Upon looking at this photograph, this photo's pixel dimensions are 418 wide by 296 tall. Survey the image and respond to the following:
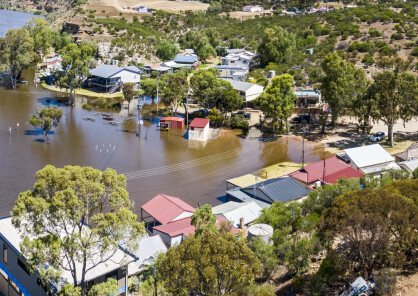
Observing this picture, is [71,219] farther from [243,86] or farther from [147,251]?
[243,86]

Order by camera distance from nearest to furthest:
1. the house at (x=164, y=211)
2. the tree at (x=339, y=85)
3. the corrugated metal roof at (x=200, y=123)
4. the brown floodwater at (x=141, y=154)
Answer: the house at (x=164, y=211) → the brown floodwater at (x=141, y=154) → the tree at (x=339, y=85) → the corrugated metal roof at (x=200, y=123)

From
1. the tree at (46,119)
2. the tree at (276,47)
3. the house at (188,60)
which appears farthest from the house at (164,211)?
the house at (188,60)

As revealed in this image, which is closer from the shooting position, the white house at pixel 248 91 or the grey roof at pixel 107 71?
the white house at pixel 248 91

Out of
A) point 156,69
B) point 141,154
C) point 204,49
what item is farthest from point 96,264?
point 204,49

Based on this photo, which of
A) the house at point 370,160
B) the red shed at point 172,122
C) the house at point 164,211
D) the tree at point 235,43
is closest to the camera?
the house at point 164,211

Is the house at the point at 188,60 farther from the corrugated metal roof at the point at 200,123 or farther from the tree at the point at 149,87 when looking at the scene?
the corrugated metal roof at the point at 200,123

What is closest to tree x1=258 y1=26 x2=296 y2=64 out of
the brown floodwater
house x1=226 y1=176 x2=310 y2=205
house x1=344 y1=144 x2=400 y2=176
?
the brown floodwater

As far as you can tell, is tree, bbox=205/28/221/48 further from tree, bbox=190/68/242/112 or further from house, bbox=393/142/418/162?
house, bbox=393/142/418/162
